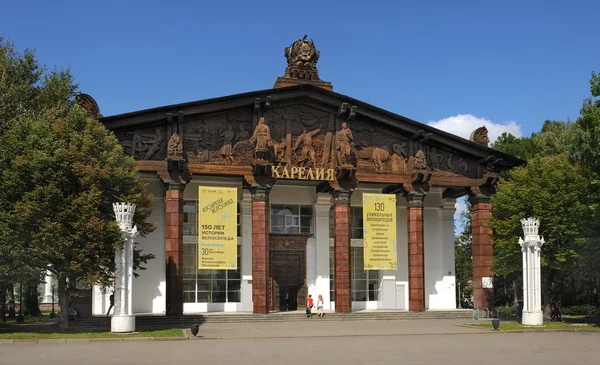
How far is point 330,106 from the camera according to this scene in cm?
4316

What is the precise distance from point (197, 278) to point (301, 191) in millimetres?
8719

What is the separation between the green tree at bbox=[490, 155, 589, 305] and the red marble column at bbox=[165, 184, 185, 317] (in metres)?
18.3

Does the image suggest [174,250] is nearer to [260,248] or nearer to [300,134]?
[260,248]

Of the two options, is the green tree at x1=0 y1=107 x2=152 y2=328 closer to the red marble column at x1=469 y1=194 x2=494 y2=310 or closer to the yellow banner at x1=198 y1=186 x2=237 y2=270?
the yellow banner at x1=198 y1=186 x2=237 y2=270

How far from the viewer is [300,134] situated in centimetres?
4219

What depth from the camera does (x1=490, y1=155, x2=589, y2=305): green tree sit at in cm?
3825

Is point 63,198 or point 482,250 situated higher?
point 63,198

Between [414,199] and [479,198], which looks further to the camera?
[479,198]

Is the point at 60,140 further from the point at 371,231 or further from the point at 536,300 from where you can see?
the point at 536,300

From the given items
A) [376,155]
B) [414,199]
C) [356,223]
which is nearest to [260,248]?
[376,155]

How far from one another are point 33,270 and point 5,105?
12.3 m

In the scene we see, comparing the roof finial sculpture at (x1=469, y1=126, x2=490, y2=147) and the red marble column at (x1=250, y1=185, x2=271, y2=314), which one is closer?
the red marble column at (x1=250, y1=185, x2=271, y2=314)

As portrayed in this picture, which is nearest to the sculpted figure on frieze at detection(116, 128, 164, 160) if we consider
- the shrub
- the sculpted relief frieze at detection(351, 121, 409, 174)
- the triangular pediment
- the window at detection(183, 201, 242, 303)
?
the triangular pediment

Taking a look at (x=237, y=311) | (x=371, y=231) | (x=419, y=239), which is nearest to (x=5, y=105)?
(x=237, y=311)
